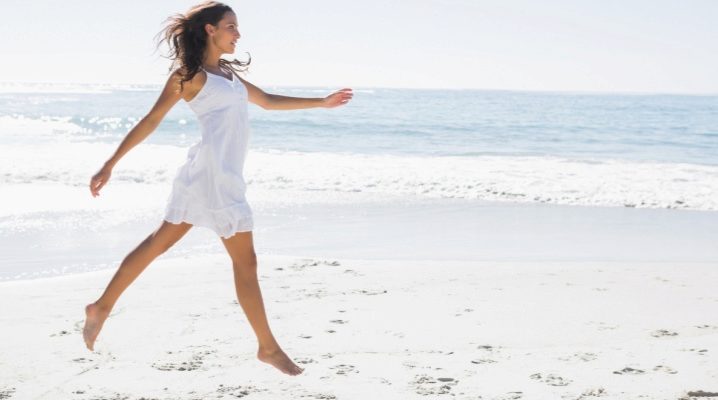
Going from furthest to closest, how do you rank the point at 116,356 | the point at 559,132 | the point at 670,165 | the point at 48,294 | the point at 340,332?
the point at 559,132
the point at 670,165
the point at 48,294
the point at 340,332
the point at 116,356

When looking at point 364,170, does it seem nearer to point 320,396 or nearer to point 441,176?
point 441,176

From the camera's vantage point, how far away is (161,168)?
52.7 feet

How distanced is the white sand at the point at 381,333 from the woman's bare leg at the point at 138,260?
0.43m

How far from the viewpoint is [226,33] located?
139 inches

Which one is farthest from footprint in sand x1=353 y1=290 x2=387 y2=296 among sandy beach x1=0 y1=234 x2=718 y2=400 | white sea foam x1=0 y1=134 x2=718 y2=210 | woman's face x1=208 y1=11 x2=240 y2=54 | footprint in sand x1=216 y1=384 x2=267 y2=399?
white sea foam x1=0 y1=134 x2=718 y2=210

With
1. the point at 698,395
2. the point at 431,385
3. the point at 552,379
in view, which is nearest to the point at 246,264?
the point at 431,385

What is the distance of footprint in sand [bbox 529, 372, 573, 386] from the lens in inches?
Result: 161

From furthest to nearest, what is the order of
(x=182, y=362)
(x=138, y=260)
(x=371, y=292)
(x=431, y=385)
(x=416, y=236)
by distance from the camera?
(x=416, y=236) < (x=371, y=292) < (x=182, y=362) < (x=431, y=385) < (x=138, y=260)

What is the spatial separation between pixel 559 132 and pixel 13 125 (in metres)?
22.7

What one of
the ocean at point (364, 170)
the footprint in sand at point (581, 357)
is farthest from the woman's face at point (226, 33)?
the ocean at point (364, 170)

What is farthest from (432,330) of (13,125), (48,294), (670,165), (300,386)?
(13,125)

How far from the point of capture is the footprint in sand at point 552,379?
13.4 ft

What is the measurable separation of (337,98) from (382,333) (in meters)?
1.59

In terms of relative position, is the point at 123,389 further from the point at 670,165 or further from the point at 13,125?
the point at 13,125
